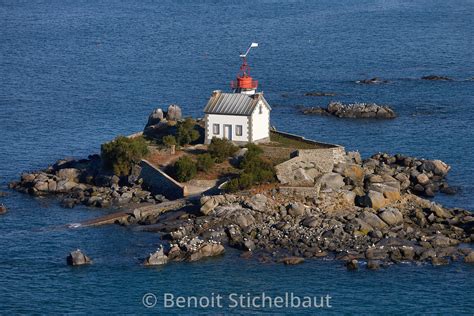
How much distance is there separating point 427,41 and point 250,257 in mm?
89730

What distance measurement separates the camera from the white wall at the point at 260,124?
75500mm

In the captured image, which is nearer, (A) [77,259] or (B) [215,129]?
(A) [77,259]

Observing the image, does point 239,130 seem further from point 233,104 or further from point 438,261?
point 438,261

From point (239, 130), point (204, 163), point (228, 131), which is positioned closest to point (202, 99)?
point (228, 131)

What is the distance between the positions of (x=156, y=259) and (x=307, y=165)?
14114 mm

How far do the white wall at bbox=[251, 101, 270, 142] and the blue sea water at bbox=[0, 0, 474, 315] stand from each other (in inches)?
473

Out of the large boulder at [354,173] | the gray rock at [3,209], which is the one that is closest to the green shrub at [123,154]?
the gray rock at [3,209]

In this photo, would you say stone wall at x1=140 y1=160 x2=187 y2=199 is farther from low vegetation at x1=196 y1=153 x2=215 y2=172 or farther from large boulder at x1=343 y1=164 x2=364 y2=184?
large boulder at x1=343 y1=164 x2=364 y2=184

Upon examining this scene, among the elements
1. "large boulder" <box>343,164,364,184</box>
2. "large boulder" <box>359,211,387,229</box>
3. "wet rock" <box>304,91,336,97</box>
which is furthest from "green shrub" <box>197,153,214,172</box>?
"wet rock" <box>304,91,336,97</box>

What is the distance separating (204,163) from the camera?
71562mm

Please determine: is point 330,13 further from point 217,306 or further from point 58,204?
point 217,306

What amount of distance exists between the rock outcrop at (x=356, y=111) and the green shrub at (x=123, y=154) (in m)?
29.5

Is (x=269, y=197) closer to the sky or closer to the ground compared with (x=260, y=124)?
closer to the ground

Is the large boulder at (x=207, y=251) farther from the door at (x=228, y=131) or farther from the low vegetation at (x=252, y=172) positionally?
the door at (x=228, y=131)
